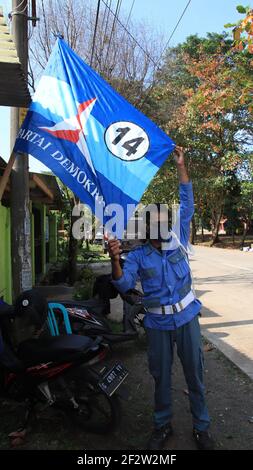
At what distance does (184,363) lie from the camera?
11.2 feet

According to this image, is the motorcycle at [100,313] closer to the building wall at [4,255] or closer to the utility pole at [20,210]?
the utility pole at [20,210]

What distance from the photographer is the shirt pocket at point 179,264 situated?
3426 millimetres

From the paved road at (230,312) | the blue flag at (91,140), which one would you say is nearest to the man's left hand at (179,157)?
the blue flag at (91,140)

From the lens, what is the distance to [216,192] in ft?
98.3

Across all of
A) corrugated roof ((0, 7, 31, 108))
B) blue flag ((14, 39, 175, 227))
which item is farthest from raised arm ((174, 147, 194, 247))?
corrugated roof ((0, 7, 31, 108))

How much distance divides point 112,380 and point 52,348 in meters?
0.55

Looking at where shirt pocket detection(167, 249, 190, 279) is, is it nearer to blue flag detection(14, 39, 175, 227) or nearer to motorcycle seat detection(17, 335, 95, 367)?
blue flag detection(14, 39, 175, 227)

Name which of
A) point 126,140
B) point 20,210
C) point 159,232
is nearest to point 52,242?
point 20,210

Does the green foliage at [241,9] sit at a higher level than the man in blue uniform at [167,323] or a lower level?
higher

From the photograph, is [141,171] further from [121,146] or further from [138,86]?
[138,86]

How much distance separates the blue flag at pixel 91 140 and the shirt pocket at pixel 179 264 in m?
0.60

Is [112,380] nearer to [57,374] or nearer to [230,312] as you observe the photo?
[57,374]

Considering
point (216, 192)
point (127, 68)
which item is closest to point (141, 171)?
point (127, 68)

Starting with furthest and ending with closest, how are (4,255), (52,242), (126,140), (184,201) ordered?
(52,242), (4,255), (126,140), (184,201)
